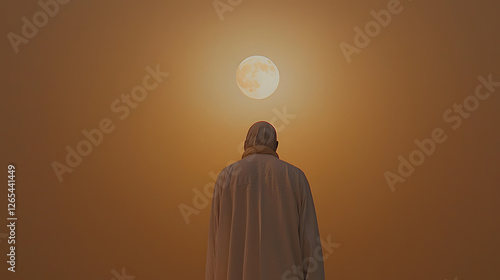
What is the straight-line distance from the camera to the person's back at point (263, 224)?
2.37m

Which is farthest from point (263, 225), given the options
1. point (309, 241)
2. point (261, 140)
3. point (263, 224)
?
point (261, 140)

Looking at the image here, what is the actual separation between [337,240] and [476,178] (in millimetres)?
1074

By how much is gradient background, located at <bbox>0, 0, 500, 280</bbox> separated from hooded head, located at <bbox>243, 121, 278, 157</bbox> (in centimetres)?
105

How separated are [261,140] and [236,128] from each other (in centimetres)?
110

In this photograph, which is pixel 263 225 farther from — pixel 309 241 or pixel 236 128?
pixel 236 128

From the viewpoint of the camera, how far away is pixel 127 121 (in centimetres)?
352

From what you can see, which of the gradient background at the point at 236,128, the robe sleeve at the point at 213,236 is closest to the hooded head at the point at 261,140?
the robe sleeve at the point at 213,236

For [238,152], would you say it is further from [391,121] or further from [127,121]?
[391,121]

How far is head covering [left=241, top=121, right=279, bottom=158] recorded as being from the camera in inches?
98.9

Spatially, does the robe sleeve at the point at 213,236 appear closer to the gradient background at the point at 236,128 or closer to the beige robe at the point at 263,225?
the beige robe at the point at 263,225

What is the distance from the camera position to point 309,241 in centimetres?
241

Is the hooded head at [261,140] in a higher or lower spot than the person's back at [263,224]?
higher

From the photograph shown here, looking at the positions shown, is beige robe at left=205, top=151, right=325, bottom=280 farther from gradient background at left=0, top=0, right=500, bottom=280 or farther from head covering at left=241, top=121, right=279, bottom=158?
gradient background at left=0, top=0, right=500, bottom=280

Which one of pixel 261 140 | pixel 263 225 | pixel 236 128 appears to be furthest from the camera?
pixel 236 128
